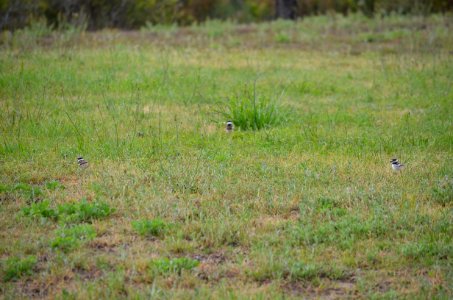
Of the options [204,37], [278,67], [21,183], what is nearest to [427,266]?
[21,183]

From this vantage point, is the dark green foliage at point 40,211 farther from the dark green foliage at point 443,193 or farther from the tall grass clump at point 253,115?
the tall grass clump at point 253,115

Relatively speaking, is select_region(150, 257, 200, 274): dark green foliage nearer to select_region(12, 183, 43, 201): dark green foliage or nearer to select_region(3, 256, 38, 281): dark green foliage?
select_region(3, 256, 38, 281): dark green foliage

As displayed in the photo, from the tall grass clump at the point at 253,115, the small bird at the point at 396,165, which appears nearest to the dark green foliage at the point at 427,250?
the small bird at the point at 396,165

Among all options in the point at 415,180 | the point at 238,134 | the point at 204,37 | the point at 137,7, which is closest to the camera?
the point at 415,180

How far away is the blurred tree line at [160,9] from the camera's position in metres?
20.0

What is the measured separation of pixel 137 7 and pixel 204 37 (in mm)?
5869

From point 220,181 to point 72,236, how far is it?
1.95 meters

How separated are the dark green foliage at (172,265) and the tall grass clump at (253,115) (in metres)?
4.50

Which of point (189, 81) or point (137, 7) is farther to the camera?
point (137, 7)

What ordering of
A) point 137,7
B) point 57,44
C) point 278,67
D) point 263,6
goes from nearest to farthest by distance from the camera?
point 278,67, point 57,44, point 137,7, point 263,6

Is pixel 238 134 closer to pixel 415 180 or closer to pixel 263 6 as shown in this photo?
pixel 415 180

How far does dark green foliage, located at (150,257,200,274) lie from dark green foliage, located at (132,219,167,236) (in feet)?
1.96

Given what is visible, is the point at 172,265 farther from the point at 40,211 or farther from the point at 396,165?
the point at 396,165

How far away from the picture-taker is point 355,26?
71.0 ft
